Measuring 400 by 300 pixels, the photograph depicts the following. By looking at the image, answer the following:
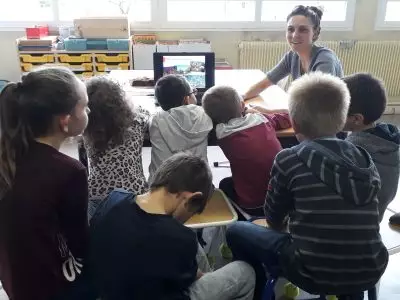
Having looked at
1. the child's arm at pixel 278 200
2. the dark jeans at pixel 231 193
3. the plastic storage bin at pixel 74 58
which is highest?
the plastic storage bin at pixel 74 58

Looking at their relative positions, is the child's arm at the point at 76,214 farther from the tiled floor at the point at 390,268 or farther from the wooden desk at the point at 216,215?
the tiled floor at the point at 390,268

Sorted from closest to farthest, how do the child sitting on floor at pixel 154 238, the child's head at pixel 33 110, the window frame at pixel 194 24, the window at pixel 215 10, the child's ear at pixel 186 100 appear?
the child sitting on floor at pixel 154 238, the child's head at pixel 33 110, the child's ear at pixel 186 100, the window frame at pixel 194 24, the window at pixel 215 10

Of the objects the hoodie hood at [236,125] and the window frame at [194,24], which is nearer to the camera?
the hoodie hood at [236,125]

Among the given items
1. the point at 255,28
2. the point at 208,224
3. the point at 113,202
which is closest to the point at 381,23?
the point at 255,28

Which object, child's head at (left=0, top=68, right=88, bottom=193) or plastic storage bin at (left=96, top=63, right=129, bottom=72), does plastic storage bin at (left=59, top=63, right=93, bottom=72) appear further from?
child's head at (left=0, top=68, right=88, bottom=193)

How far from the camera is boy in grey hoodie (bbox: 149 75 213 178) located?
1705 millimetres

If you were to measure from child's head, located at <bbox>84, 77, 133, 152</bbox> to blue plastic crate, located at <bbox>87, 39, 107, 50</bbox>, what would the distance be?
8.10ft

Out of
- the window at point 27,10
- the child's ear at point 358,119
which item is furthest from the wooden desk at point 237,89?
the window at point 27,10

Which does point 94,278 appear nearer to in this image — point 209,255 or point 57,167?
point 57,167

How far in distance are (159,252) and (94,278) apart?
0.87 feet

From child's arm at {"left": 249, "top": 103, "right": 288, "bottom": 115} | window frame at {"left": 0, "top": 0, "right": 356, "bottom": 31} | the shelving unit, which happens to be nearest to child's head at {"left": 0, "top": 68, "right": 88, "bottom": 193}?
child's arm at {"left": 249, "top": 103, "right": 288, "bottom": 115}

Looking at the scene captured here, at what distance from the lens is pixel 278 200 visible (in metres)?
1.31

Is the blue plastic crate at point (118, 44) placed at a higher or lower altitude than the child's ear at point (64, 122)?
higher

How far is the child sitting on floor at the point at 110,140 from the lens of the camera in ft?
5.08
